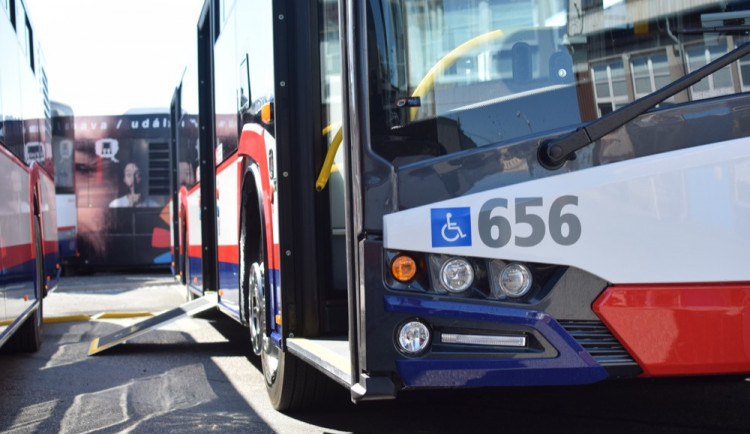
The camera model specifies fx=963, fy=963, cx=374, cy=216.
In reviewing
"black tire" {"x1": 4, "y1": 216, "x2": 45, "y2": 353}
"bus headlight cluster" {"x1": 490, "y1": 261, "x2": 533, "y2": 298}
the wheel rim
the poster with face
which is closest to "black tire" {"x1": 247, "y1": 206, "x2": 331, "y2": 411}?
the wheel rim

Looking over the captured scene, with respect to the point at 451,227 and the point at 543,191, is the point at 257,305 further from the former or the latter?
the point at 543,191

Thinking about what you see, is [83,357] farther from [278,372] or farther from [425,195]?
A: [425,195]

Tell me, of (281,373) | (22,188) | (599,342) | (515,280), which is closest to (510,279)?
(515,280)

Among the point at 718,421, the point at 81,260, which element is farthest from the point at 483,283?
the point at 81,260

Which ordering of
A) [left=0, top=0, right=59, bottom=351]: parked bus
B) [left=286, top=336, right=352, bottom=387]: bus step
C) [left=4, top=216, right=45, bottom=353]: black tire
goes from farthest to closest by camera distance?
1. [left=4, top=216, right=45, bottom=353]: black tire
2. [left=0, top=0, right=59, bottom=351]: parked bus
3. [left=286, top=336, right=352, bottom=387]: bus step

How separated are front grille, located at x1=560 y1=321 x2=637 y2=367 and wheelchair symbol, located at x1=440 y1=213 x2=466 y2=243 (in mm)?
504

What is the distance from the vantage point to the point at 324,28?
4996mm

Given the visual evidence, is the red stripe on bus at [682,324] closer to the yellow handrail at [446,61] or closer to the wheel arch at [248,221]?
the yellow handrail at [446,61]

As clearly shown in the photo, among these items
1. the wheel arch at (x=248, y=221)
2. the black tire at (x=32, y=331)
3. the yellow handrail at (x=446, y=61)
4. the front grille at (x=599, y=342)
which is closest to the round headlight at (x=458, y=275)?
the front grille at (x=599, y=342)

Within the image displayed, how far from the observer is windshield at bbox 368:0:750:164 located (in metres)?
3.72

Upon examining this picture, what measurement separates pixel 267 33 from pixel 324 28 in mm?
348

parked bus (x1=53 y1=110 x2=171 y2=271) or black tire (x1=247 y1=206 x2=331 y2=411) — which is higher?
parked bus (x1=53 y1=110 x2=171 y2=271)

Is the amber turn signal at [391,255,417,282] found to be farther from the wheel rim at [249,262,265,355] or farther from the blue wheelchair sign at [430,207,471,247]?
the wheel rim at [249,262,265,355]

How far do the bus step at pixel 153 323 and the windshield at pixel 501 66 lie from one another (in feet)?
15.2
